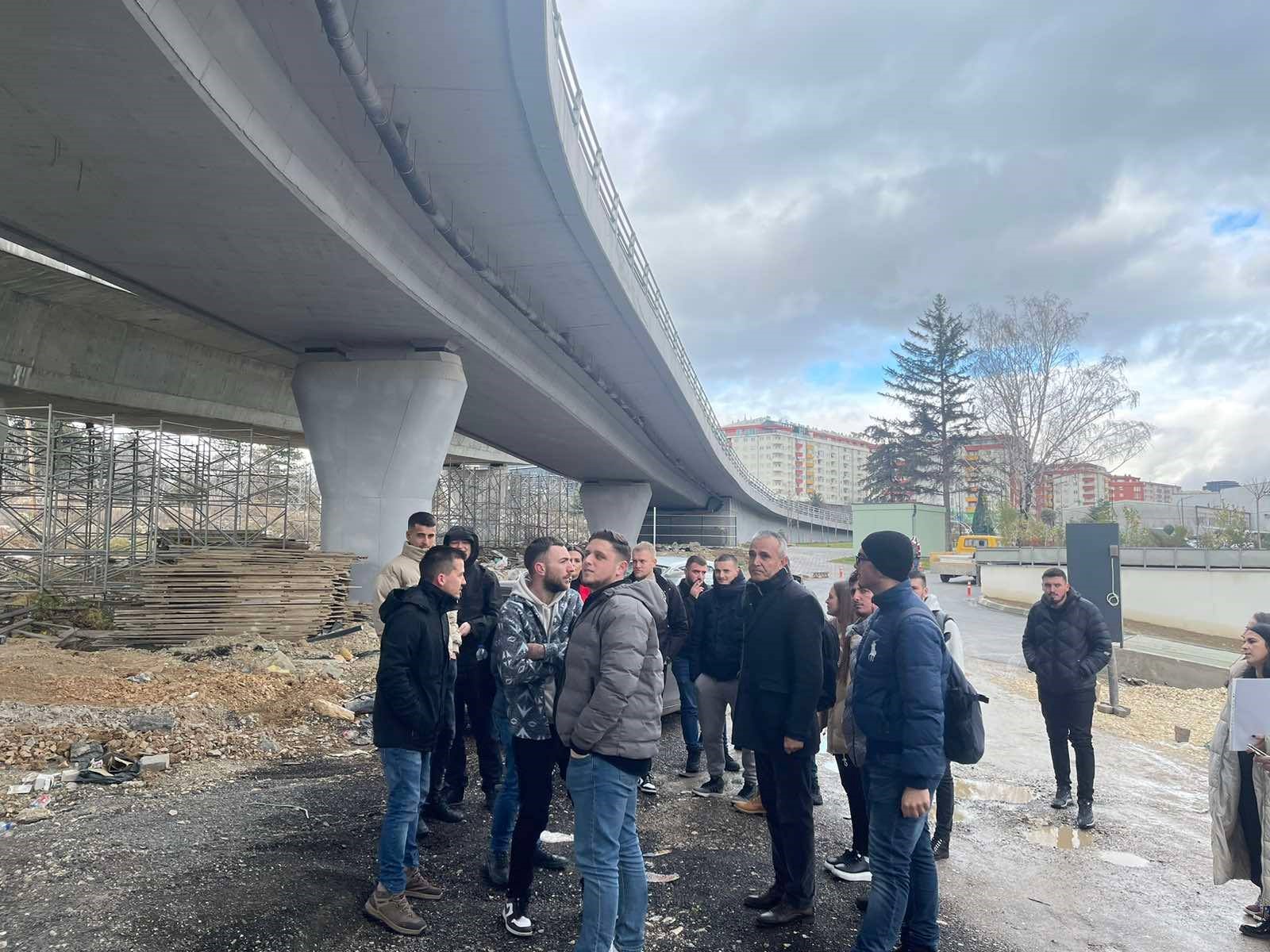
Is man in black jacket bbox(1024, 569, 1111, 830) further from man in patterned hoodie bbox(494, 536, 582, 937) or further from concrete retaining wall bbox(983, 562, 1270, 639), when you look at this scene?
concrete retaining wall bbox(983, 562, 1270, 639)

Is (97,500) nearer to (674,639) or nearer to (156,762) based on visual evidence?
(156,762)

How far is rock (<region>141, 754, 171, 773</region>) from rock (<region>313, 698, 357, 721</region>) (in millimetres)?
1719

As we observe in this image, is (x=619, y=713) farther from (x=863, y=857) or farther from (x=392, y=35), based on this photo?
(x=392, y=35)

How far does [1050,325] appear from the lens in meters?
36.2

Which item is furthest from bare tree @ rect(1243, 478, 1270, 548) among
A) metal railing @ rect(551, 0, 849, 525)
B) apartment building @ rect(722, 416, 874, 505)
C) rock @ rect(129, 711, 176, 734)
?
apartment building @ rect(722, 416, 874, 505)

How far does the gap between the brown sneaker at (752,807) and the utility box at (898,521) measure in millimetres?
24493

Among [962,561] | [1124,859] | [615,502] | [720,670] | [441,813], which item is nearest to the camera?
[1124,859]

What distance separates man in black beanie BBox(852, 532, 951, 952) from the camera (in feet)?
10.5

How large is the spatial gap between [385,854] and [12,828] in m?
2.66

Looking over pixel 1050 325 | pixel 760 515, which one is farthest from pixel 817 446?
pixel 1050 325

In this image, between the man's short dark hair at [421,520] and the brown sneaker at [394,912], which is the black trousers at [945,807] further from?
the man's short dark hair at [421,520]

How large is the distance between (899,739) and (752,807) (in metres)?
2.50

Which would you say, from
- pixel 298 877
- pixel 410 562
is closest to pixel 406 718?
pixel 298 877

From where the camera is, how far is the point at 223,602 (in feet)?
37.9
